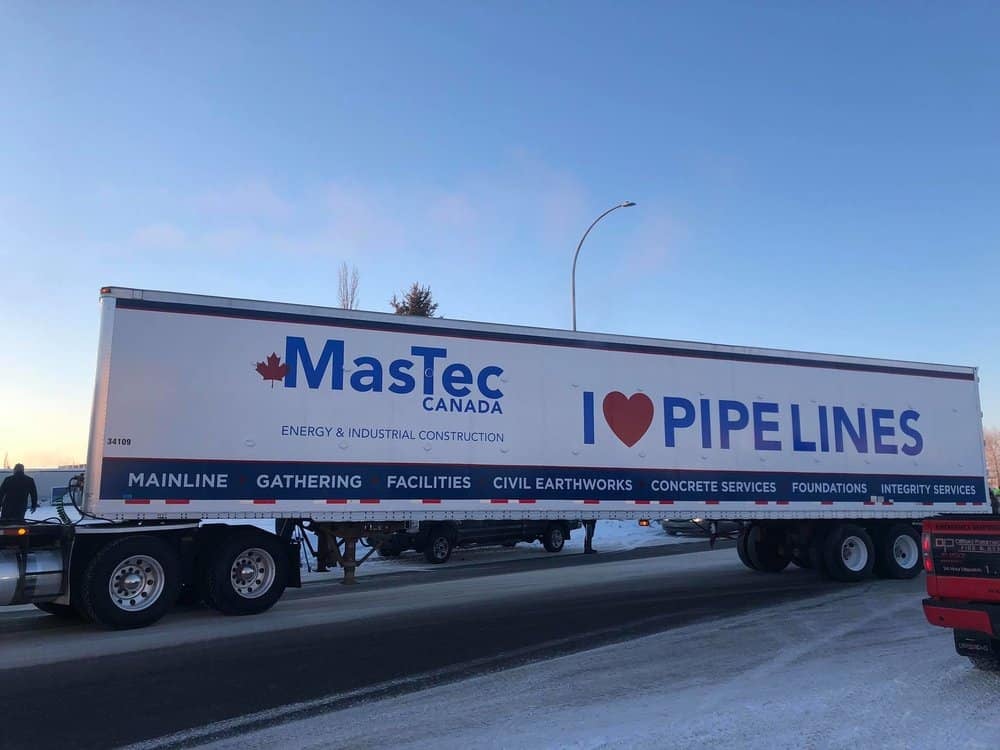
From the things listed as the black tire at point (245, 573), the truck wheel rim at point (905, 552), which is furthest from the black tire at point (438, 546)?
the truck wheel rim at point (905, 552)

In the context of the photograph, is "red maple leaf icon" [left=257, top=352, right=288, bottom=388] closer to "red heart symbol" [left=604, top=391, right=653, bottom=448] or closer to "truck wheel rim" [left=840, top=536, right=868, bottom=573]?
"red heart symbol" [left=604, top=391, right=653, bottom=448]

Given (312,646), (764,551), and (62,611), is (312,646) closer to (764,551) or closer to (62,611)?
(62,611)

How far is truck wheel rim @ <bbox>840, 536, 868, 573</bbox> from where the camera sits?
13.6m

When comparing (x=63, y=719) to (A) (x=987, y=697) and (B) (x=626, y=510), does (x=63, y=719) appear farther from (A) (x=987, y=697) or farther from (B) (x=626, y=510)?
(B) (x=626, y=510)

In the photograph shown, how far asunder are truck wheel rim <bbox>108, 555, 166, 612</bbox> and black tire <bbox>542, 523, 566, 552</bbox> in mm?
10735

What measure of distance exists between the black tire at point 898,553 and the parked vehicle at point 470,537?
7.32m

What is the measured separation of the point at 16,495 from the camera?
11.9 meters

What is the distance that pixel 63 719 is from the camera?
19.2 ft

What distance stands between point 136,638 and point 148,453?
2.30 meters

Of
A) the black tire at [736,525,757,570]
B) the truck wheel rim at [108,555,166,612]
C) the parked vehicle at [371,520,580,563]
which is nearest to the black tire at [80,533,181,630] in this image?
the truck wheel rim at [108,555,166,612]

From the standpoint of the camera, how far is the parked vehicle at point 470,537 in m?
16.1

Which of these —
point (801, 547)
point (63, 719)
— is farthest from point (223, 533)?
point (801, 547)

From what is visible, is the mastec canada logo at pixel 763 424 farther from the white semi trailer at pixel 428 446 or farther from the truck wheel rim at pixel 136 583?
the truck wheel rim at pixel 136 583

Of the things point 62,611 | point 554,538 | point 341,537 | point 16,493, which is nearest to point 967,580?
point 341,537
